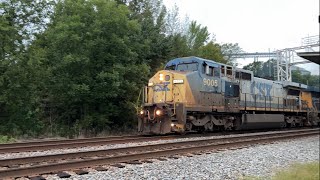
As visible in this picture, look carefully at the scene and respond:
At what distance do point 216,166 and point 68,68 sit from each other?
33.0 feet

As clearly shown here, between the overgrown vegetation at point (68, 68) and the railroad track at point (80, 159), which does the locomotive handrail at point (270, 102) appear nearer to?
the overgrown vegetation at point (68, 68)

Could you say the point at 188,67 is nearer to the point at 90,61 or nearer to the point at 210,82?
the point at 210,82

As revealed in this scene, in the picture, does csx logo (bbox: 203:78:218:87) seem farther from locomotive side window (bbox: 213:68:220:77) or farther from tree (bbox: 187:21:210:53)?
tree (bbox: 187:21:210:53)

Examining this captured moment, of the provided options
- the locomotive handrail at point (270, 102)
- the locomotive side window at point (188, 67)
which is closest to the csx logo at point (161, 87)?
the locomotive side window at point (188, 67)

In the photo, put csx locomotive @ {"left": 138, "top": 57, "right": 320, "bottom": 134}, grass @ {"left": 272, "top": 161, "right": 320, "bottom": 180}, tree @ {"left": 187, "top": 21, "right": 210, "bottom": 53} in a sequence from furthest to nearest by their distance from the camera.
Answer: tree @ {"left": 187, "top": 21, "right": 210, "bottom": 53}
csx locomotive @ {"left": 138, "top": 57, "right": 320, "bottom": 134}
grass @ {"left": 272, "top": 161, "right": 320, "bottom": 180}

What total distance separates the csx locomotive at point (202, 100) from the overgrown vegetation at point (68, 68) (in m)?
2.19

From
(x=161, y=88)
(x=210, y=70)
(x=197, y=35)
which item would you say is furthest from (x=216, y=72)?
(x=197, y=35)

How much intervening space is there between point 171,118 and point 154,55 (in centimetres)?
786

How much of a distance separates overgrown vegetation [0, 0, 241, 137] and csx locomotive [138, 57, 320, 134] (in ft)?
7.19

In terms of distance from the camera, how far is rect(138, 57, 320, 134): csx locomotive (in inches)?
538

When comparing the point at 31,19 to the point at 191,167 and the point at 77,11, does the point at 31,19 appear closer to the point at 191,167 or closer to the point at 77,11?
the point at 77,11

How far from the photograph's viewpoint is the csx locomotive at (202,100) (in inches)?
538

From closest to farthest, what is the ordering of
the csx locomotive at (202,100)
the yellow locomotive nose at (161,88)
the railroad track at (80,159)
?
the railroad track at (80,159) < the csx locomotive at (202,100) < the yellow locomotive nose at (161,88)

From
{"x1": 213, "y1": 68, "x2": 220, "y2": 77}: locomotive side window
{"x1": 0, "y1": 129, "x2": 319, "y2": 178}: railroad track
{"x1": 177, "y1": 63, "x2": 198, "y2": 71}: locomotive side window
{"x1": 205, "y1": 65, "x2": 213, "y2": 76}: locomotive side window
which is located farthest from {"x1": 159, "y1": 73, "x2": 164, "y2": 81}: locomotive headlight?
{"x1": 0, "y1": 129, "x2": 319, "y2": 178}: railroad track
